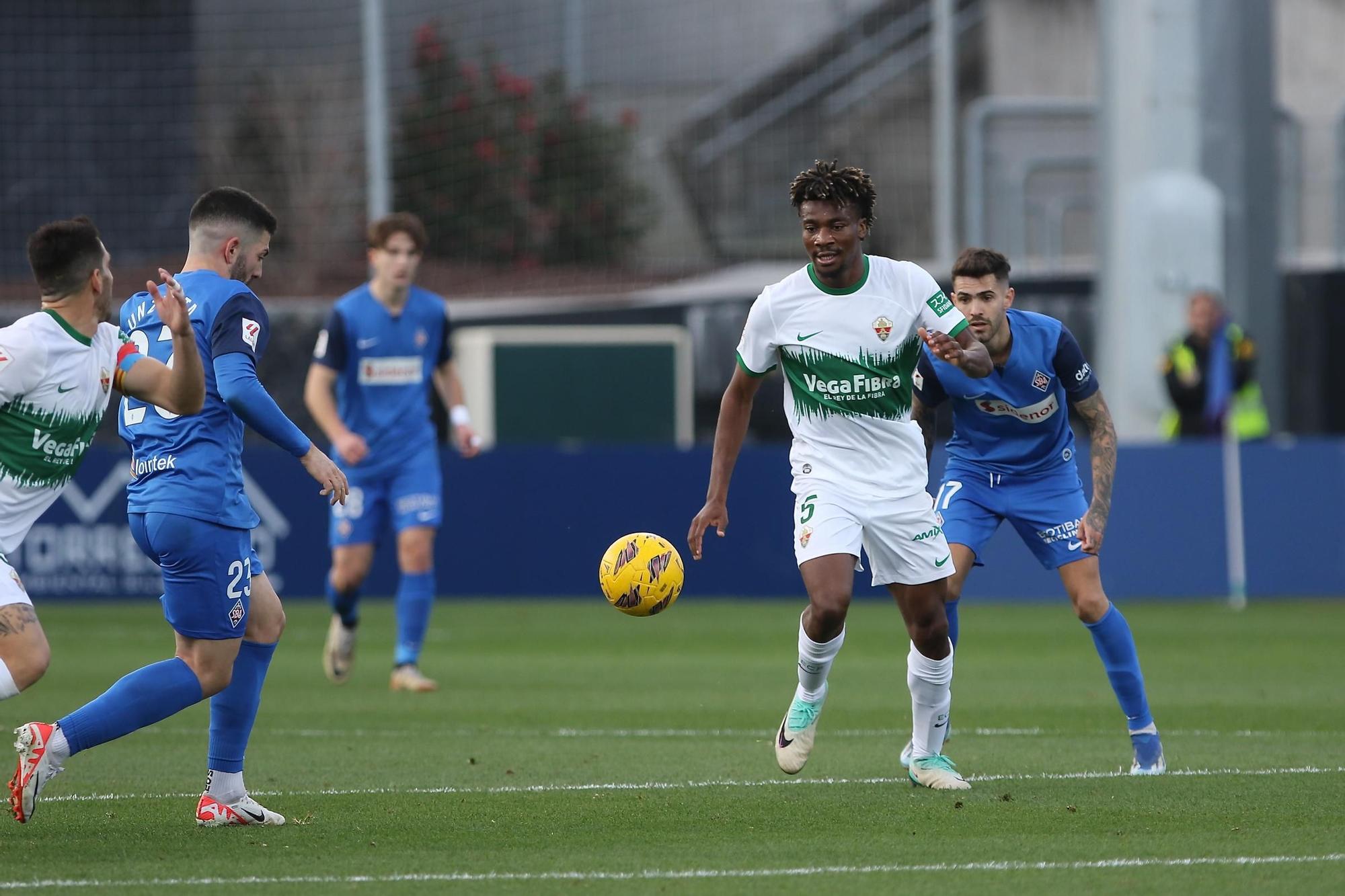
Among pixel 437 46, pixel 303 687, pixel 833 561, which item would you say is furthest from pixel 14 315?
pixel 833 561

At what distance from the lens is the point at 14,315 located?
68.4 ft

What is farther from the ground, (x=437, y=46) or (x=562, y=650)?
(x=437, y=46)

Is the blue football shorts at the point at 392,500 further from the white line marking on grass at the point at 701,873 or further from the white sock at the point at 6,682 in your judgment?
the white line marking on grass at the point at 701,873

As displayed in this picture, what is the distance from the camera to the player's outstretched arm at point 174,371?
5867mm

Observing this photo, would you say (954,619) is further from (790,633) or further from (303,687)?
(790,633)

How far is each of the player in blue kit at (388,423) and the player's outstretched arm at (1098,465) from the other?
4566mm

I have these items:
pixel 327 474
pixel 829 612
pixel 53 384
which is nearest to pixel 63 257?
pixel 53 384

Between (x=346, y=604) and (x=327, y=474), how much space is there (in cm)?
502

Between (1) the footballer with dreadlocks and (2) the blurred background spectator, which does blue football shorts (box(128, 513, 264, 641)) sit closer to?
(1) the footballer with dreadlocks

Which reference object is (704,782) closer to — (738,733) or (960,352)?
(738,733)

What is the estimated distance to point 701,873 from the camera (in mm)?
5742

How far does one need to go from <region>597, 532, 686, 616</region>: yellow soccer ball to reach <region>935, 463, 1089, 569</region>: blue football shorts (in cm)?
125

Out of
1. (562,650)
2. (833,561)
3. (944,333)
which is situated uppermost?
(944,333)

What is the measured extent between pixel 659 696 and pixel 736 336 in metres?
9.91
